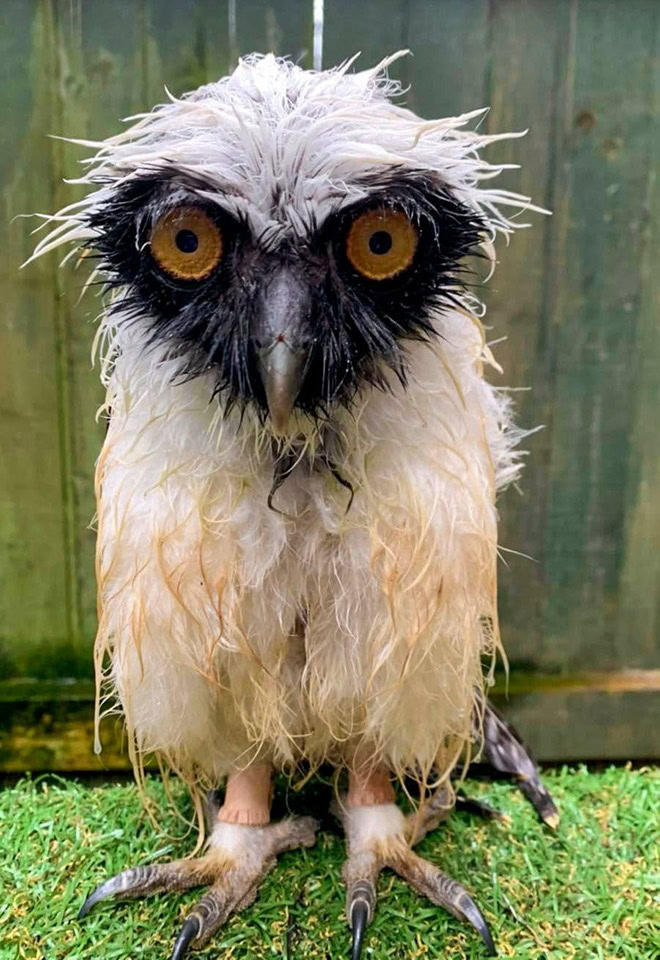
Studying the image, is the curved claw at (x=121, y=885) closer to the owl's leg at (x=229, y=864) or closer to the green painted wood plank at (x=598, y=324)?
the owl's leg at (x=229, y=864)

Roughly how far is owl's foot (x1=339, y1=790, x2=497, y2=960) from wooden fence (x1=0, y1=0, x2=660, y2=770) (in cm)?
42

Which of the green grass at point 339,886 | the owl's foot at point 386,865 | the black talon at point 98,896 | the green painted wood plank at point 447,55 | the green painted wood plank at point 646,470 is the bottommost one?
the green grass at point 339,886

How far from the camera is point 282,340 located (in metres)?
0.58

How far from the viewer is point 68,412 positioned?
121 centimetres

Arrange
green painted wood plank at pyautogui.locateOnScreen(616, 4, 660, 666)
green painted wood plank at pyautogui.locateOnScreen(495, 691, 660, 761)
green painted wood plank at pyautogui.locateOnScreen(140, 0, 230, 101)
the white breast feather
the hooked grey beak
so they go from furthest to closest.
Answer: green painted wood plank at pyautogui.locateOnScreen(495, 691, 660, 761) < green painted wood plank at pyautogui.locateOnScreen(616, 4, 660, 666) < green painted wood plank at pyautogui.locateOnScreen(140, 0, 230, 101) < the white breast feather < the hooked grey beak

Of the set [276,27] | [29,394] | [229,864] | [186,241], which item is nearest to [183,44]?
[276,27]

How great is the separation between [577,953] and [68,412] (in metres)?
1.05

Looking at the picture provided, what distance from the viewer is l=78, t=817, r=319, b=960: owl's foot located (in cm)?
87

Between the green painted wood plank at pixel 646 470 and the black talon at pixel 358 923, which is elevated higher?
the green painted wood plank at pixel 646 470

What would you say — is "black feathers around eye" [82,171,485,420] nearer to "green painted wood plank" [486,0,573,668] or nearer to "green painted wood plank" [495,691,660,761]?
"green painted wood plank" [486,0,573,668]

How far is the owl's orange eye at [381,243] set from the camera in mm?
598

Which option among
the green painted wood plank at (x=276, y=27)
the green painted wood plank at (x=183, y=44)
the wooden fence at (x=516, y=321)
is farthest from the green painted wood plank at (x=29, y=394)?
the green painted wood plank at (x=276, y=27)

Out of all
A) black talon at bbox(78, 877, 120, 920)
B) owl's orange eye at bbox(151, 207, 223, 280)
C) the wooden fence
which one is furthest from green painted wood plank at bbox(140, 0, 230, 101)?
black talon at bbox(78, 877, 120, 920)

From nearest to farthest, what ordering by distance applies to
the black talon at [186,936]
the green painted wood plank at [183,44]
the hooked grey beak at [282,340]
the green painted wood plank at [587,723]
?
the hooked grey beak at [282,340] < the black talon at [186,936] < the green painted wood plank at [183,44] < the green painted wood plank at [587,723]
